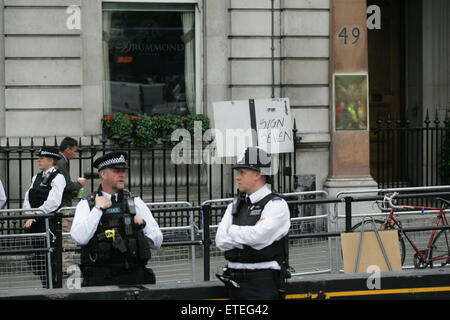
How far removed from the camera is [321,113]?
13438mm

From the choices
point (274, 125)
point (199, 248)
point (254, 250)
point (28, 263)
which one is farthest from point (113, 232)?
point (274, 125)

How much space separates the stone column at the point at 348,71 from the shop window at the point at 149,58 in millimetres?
2508

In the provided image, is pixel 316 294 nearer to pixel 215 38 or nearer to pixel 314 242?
pixel 314 242

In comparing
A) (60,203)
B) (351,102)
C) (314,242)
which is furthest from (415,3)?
(60,203)

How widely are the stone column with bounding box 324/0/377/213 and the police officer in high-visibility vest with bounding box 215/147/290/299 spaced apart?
6.96m

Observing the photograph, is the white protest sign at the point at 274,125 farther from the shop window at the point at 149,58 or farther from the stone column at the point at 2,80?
the stone column at the point at 2,80

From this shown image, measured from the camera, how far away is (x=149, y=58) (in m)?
13.8

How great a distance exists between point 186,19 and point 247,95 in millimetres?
1813

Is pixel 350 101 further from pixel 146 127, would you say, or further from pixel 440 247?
pixel 440 247

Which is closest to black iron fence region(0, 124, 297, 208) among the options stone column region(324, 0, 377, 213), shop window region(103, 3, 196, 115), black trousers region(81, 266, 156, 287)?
stone column region(324, 0, 377, 213)

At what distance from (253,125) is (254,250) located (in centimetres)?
610

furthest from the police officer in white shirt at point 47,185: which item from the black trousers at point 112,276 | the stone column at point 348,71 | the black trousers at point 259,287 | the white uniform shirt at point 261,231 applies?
the stone column at point 348,71

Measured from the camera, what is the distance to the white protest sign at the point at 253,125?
12.2 metres

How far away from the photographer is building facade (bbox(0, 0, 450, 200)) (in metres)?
12.8
